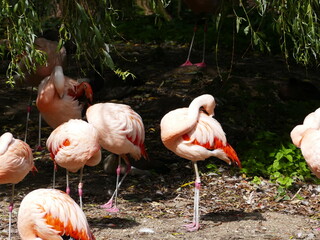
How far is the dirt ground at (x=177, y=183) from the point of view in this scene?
540 cm

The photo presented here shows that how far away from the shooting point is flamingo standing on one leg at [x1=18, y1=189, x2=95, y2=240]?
4094 millimetres

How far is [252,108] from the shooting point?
8.08 metres

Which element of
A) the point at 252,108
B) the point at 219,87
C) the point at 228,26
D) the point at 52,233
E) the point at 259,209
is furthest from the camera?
the point at 228,26

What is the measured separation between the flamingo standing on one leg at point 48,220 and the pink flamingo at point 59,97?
2458mm

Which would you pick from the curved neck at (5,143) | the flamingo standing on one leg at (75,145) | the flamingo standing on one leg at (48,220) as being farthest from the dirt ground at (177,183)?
the flamingo standing on one leg at (48,220)

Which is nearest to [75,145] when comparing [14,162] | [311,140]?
[14,162]

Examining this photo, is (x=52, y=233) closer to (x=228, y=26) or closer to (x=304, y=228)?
(x=304, y=228)

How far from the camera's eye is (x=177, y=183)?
6602 mm

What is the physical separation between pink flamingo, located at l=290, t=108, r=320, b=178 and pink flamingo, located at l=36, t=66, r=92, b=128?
2.23 meters

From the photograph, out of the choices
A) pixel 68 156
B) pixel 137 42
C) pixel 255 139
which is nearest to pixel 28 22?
pixel 68 156

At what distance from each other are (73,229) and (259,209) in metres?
2.32

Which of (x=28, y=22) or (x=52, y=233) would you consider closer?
(x=52, y=233)

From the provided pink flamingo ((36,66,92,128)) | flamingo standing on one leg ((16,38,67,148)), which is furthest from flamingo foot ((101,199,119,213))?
flamingo standing on one leg ((16,38,67,148))

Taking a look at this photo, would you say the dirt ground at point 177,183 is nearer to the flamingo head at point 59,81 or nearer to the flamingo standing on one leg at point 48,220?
the flamingo head at point 59,81
